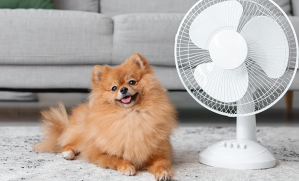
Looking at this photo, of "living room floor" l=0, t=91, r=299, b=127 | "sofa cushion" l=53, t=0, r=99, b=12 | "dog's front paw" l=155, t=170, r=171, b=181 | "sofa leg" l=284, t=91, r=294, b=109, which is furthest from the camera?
"sofa leg" l=284, t=91, r=294, b=109

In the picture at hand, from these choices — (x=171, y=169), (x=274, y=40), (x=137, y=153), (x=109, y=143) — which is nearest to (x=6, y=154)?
(x=109, y=143)

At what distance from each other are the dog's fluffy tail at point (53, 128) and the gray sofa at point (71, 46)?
1.96 ft

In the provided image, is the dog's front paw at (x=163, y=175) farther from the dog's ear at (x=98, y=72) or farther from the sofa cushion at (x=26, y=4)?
the sofa cushion at (x=26, y=4)

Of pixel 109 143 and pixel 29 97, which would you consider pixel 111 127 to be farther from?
pixel 29 97

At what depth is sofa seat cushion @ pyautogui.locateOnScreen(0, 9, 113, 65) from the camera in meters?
2.43

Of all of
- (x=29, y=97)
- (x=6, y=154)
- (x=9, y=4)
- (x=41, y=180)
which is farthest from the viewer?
(x=29, y=97)

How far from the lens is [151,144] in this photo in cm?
151

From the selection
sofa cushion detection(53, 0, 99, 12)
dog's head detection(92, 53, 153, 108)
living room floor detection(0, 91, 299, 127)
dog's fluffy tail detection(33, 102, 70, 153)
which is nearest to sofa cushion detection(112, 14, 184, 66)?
living room floor detection(0, 91, 299, 127)

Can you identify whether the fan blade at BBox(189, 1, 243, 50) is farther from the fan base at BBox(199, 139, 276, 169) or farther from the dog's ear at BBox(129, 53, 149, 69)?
the fan base at BBox(199, 139, 276, 169)

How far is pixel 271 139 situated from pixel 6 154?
1578 mm

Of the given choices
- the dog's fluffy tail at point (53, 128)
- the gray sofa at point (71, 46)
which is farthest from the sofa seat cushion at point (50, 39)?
the dog's fluffy tail at point (53, 128)

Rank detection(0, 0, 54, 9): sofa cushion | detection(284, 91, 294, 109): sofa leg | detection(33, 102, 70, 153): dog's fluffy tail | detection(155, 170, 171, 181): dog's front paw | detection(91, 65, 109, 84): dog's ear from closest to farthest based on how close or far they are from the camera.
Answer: detection(155, 170, 171, 181): dog's front paw < detection(91, 65, 109, 84): dog's ear < detection(33, 102, 70, 153): dog's fluffy tail < detection(0, 0, 54, 9): sofa cushion < detection(284, 91, 294, 109): sofa leg

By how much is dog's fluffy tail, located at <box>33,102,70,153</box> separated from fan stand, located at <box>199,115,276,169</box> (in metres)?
0.78

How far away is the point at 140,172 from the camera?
1518 millimetres
